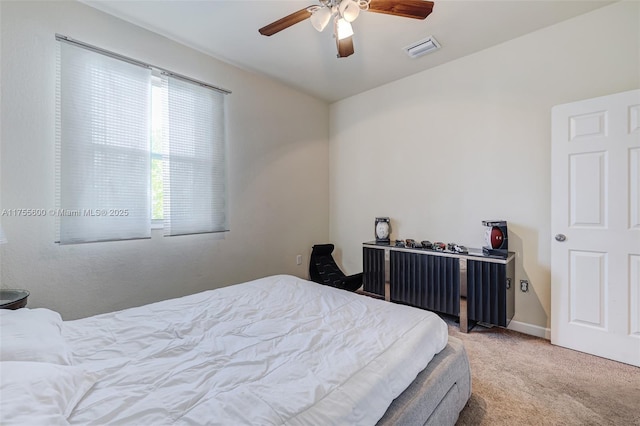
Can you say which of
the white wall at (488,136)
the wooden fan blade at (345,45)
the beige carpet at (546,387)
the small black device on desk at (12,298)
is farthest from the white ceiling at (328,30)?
the beige carpet at (546,387)

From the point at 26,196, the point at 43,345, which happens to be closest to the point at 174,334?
the point at 43,345

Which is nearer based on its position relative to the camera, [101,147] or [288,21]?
[288,21]

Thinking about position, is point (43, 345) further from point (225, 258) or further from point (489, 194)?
point (489, 194)

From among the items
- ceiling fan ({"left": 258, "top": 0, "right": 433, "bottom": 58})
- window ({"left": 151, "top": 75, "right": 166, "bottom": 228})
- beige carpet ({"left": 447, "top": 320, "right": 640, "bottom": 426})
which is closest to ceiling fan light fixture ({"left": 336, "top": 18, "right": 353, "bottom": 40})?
ceiling fan ({"left": 258, "top": 0, "right": 433, "bottom": 58})

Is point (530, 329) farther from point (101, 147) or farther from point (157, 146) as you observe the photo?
point (101, 147)

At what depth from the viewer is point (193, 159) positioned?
267 centimetres

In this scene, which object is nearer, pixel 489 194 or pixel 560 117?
pixel 560 117

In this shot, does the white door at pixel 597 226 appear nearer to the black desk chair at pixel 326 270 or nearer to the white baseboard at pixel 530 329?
the white baseboard at pixel 530 329

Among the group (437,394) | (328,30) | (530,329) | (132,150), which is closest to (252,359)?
(437,394)

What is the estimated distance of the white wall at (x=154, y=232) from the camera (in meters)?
1.84

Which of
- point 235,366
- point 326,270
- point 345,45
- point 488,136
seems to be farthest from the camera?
point 326,270

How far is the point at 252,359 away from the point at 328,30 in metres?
2.61

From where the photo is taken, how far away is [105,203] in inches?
84.7

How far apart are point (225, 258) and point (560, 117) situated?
3.45m
